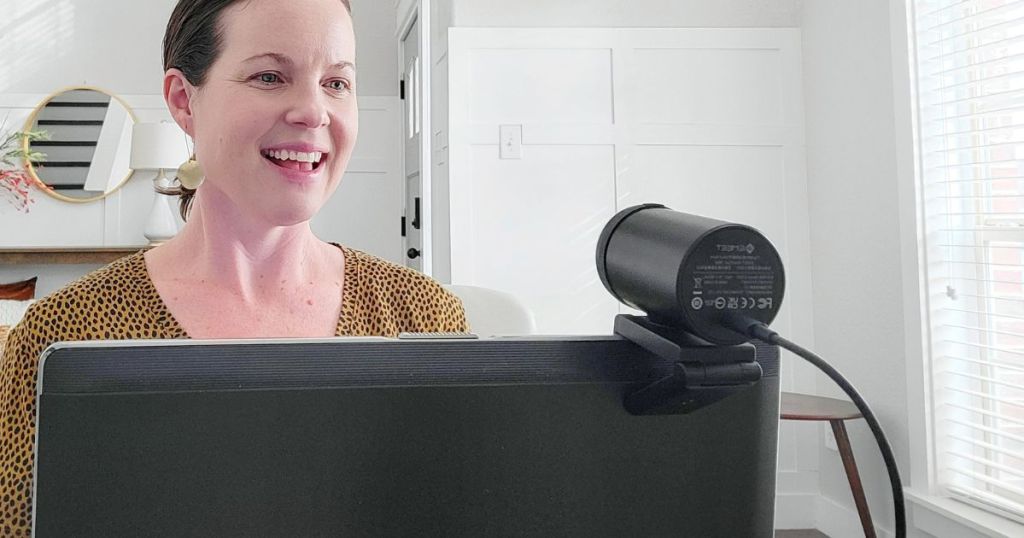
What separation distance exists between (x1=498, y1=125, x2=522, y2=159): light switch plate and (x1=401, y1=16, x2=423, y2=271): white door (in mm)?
1045

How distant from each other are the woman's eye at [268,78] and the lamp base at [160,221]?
12.8 feet

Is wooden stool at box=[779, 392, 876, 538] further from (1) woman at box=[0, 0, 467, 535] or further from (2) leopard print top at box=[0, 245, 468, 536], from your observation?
(1) woman at box=[0, 0, 467, 535]

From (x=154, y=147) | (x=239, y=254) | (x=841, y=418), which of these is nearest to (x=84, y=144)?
(x=154, y=147)

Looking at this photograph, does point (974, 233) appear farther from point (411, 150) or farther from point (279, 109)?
point (411, 150)

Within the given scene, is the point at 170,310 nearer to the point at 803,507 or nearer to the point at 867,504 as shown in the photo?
the point at 867,504

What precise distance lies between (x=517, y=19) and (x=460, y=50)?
0.25 metres

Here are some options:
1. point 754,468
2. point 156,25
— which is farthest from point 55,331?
point 156,25

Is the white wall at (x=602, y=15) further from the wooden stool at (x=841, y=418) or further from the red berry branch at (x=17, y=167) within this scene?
the red berry branch at (x=17, y=167)

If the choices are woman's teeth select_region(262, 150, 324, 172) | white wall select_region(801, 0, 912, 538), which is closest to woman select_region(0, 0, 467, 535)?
woman's teeth select_region(262, 150, 324, 172)

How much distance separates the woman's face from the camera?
761 millimetres

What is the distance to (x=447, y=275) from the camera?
3.33 m

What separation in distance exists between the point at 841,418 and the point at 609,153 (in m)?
1.29

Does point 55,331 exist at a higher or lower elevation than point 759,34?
lower

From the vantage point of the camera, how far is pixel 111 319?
904mm
